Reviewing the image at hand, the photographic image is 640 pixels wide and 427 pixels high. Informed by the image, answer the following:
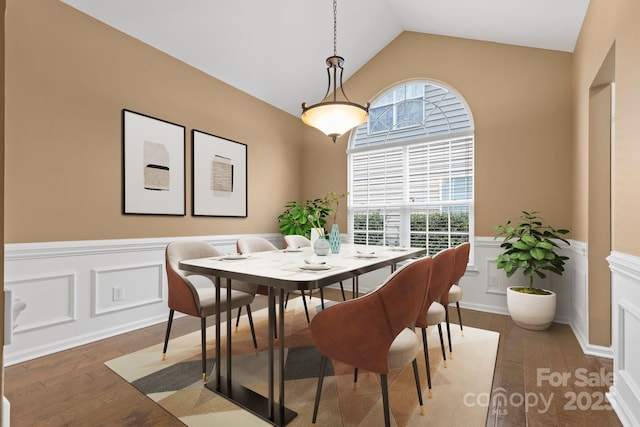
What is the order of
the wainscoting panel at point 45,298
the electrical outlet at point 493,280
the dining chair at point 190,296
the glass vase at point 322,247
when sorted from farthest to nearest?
the electrical outlet at point 493,280, the glass vase at point 322,247, the wainscoting panel at point 45,298, the dining chair at point 190,296

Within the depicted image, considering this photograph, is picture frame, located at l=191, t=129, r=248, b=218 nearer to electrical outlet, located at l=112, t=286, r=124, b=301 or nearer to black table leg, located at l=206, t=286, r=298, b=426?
electrical outlet, located at l=112, t=286, r=124, b=301

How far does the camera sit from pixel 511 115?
3527 millimetres

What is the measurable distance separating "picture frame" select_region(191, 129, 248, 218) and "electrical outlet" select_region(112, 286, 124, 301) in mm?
1053

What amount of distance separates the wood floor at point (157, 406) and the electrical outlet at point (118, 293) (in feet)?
1.21

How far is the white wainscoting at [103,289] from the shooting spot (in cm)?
241

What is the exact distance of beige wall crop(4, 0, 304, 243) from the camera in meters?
2.38

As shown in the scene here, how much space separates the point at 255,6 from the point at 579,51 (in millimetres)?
3177

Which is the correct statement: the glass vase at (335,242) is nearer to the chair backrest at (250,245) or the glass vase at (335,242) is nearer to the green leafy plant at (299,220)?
the chair backrest at (250,245)

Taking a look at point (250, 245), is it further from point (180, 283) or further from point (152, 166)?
point (152, 166)

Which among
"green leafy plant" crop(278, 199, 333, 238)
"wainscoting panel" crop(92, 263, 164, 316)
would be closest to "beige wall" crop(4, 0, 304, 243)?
"wainscoting panel" crop(92, 263, 164, 316)

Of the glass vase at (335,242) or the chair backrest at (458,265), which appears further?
the glass vase at (335,242)

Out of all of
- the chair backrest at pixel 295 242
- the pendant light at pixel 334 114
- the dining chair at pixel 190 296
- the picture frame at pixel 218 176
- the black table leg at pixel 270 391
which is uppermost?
the pendant light at pixel 334 114

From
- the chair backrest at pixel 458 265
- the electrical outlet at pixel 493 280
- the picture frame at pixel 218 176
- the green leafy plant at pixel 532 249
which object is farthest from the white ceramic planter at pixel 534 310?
the picture frame at pixel 218 176

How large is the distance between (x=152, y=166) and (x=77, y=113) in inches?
29.2
